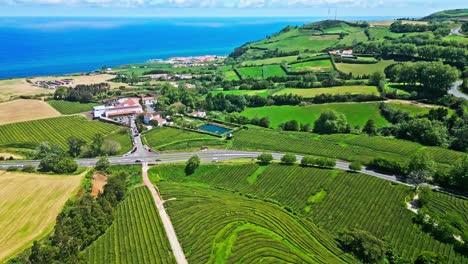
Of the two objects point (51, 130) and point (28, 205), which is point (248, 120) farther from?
point (28, 205)

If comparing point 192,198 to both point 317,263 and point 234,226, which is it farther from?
point 317,263

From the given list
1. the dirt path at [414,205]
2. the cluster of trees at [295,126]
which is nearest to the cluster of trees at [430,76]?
the cluster of trees at [295,126]

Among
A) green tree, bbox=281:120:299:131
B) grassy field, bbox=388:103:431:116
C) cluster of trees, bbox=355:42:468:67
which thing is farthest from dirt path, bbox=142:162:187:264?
cluster of trees, bbox=355:42:468:67

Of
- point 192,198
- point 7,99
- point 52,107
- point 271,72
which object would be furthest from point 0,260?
point 271,72

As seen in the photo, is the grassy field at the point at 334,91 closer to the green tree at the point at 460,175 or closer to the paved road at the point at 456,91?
the paved road at the point at 456,91

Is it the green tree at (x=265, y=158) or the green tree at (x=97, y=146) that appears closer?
the green tree at (x=265, y=158)

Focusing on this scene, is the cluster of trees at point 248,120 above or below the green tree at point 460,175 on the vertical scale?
below

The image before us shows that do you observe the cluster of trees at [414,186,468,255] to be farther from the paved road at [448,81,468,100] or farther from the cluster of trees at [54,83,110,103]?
the cluster of trees at [54,83,110,103]
